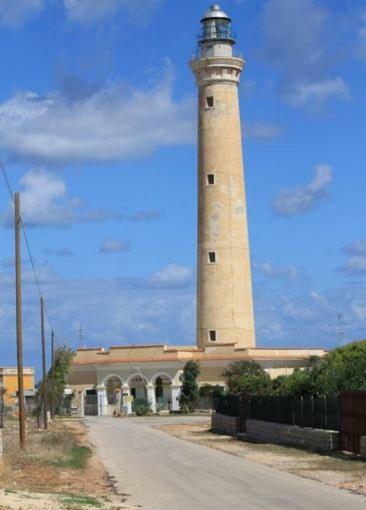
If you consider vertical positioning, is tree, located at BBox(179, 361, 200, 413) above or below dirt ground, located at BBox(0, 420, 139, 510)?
above

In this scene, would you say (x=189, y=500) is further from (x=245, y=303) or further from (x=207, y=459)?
(x=245, y=303)

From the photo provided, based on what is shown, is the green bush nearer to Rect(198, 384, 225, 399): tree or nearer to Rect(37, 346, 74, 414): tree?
Rect(198, 384, 225, 399): tree

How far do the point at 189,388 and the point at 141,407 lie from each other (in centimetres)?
382

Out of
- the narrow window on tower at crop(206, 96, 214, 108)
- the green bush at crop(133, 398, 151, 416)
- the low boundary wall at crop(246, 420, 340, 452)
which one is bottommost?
the low boundary wall at crop(246, 420, 340, 452)

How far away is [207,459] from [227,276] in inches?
1791

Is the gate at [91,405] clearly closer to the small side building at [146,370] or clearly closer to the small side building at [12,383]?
the small side building at [146,370]

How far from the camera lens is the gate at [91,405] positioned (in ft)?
277

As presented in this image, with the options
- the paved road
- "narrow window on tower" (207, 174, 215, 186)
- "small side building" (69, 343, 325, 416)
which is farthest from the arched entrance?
the paved road

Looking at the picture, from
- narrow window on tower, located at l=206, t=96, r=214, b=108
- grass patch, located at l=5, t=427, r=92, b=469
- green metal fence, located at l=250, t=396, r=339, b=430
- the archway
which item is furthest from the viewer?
the archway

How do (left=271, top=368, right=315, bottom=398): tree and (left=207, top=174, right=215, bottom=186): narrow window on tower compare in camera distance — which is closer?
(left=271, top=368, right=315, bottom=398): tree

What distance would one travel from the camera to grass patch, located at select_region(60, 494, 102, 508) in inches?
690

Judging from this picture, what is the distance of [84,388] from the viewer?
8644cm

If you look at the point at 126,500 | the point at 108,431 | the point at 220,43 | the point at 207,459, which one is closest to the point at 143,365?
the point at 220,43

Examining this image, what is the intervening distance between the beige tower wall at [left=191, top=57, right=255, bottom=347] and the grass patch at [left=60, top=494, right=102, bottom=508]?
56338 millimetres
